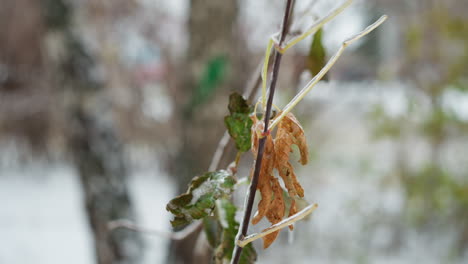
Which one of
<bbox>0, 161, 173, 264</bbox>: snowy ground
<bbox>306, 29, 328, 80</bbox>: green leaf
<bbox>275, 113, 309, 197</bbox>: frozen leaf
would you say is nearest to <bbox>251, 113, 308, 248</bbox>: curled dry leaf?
<bbox>275, 113, 309, 197</bbox>: frozen leaf

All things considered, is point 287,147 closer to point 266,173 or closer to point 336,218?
point 266,173

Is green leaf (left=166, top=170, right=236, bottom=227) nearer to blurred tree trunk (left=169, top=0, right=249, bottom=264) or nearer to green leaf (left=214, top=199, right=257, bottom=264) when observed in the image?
green leaf (left=214, top=199, right=257, bottom=264)

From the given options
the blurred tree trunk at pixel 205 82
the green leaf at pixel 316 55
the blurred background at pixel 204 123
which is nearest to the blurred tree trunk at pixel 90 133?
the blurred background at pixel 204 123

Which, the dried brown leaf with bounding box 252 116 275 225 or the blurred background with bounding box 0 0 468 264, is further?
the blurred background with bounding box 0 0 468 264

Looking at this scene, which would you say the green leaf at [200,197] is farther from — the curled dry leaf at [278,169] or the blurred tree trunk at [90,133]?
the blurred tree trunk at [90,133]

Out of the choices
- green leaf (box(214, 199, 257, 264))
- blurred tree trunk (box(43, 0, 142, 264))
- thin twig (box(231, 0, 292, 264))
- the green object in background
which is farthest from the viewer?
the green object in background

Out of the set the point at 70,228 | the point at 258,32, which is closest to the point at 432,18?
the point at 258,32

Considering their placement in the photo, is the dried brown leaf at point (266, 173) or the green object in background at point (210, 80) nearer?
the dried brown leaf at point (266, 173)
